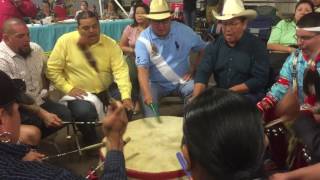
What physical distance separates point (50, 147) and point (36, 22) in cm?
236

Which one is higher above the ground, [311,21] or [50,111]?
[311,21]

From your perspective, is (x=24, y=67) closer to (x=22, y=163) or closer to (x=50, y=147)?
(x=50, y=147)

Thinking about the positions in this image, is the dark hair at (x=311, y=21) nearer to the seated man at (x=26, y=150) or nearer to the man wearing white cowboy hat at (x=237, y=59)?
the man wearing white cowboy hat at (x=237, y=59)

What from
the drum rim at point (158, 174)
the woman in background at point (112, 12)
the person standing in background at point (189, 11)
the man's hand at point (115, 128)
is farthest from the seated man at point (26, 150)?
the person standing in background at point (189, 11)

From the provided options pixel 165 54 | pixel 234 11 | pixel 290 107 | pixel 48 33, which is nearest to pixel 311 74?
pixel 290 107

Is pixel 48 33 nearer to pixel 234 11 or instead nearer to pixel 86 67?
pixel 86 67

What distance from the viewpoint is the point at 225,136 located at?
961mm

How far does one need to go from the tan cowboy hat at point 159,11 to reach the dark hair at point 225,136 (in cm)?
231

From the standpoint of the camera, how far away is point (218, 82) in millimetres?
3131

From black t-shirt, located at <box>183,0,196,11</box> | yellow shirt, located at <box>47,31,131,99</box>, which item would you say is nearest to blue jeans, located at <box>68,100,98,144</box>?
yellow shirt, located at <box>47,31,131,99</box>

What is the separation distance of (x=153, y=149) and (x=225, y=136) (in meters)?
1.05

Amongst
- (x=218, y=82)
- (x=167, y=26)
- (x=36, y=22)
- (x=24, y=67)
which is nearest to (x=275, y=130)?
(x=218, y=82)

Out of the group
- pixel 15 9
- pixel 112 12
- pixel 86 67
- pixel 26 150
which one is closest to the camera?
pixel 26 150

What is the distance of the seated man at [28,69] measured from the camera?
279cm
